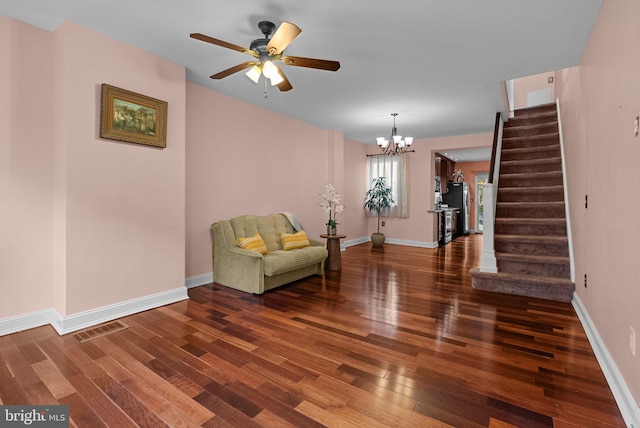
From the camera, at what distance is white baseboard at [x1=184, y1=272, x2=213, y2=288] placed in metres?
3.95

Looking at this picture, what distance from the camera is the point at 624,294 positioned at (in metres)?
1.80

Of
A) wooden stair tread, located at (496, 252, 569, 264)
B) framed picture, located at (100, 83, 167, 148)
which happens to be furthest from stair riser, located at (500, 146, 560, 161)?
framed picture, located at (100, 83, 167, 148)

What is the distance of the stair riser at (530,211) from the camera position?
4369 mm

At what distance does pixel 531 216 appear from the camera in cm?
454

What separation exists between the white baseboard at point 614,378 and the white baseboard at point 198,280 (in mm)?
3977

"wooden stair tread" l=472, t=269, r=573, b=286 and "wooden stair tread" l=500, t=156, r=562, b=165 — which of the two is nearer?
"wooden stair tread" l=472, t=269, r=573, b=286

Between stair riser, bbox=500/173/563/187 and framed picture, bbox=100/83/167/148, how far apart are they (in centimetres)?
510

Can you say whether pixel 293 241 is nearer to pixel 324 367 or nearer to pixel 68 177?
pixel 324 367

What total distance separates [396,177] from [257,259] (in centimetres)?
507

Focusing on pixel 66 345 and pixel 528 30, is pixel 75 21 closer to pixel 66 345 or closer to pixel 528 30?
pixel 66 345

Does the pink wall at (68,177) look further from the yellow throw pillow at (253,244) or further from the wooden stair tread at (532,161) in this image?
the wooden stair tread at (532,161)

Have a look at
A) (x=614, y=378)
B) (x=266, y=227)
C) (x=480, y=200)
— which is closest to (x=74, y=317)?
(x=266, y=227)

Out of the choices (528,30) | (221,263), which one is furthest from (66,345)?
(528,30)

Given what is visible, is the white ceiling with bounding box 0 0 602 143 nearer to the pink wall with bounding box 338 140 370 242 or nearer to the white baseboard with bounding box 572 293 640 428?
the white baseboard with bounding box 572 293 640 428
